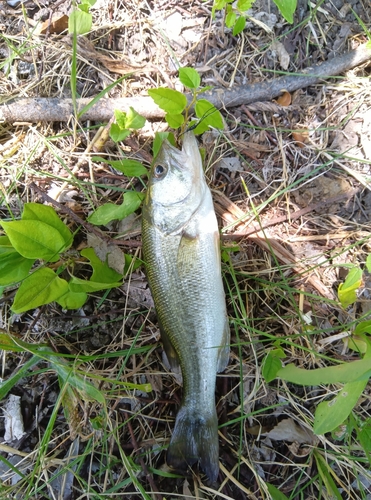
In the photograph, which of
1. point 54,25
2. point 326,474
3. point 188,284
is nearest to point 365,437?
point 326,474

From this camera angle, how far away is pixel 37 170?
2994mm

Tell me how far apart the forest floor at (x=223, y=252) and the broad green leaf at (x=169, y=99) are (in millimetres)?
425

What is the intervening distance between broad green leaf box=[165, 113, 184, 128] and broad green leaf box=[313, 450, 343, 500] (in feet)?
8.22

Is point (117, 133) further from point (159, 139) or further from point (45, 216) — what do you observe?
point (45, 216)

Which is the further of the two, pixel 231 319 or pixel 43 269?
pixel 231 319

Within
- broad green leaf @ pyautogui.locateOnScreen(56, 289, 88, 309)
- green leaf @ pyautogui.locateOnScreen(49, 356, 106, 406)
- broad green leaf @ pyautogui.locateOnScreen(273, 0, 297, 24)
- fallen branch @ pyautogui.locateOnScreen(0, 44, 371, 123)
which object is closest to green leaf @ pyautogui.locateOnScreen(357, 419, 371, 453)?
green leaf @ pyautogui.locateOnScreen(49, 356, 106, 406)

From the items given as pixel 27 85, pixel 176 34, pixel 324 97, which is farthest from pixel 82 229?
pixel 324 97

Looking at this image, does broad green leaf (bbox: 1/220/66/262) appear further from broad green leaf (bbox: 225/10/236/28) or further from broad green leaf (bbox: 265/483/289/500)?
broad green leaf (bbox: 265/483/289/500)

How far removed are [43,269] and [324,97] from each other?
2.48 m

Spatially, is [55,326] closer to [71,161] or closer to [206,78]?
[71,161]

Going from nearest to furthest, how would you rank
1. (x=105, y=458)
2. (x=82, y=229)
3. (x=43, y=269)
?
(x=43, y=269) < (x=105, y=458) < (x=82, y=229)

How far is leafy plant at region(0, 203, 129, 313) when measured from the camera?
231cm

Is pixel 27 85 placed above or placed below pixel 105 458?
above

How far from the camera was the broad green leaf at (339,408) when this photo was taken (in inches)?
79.0
